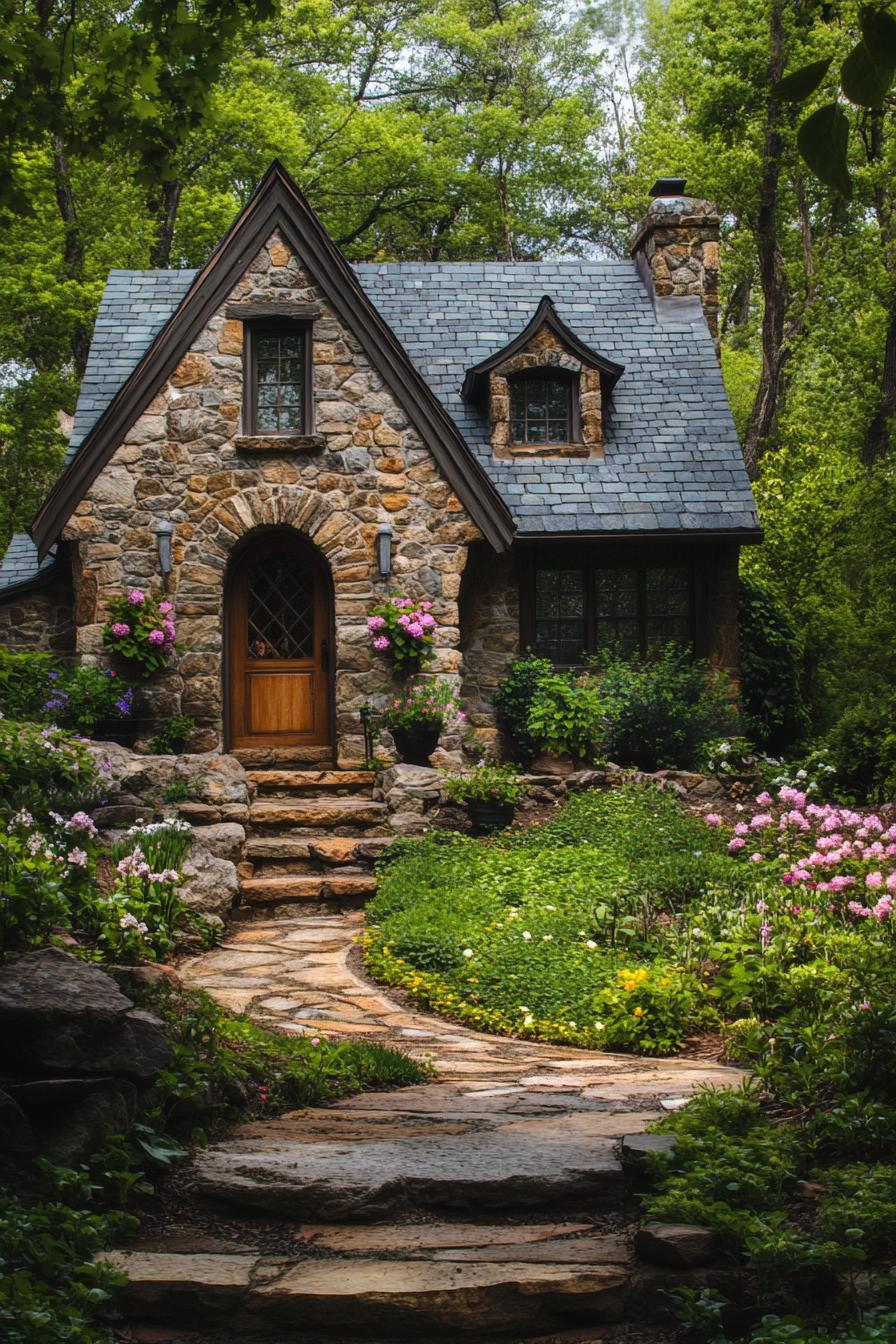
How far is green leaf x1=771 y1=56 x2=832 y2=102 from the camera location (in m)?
1.94

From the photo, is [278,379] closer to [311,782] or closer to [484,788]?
[311,782]

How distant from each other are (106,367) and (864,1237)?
13673 mm

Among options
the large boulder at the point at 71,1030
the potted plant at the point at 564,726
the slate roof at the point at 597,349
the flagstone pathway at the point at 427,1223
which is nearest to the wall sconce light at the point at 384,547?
the slate roof at the point at 597,349

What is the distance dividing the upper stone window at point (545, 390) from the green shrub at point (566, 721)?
3.06 metres

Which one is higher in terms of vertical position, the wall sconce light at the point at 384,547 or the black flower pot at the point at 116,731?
the wall sconce light at the point at 384,547

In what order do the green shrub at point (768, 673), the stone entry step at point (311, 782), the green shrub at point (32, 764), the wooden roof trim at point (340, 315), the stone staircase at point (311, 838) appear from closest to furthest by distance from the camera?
the green shrub at point (32, 764)
the stone staircase at point (311, 838)
the stone entry step at point (311, 782)
the wooden roof trim at point (340, 315)
the green shrub at point (768, 673)

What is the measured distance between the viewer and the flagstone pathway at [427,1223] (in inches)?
142

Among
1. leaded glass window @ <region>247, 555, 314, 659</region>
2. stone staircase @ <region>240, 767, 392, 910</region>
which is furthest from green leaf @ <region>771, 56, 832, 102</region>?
leaded glass window @ <region>247, 555, 314, 659</region>

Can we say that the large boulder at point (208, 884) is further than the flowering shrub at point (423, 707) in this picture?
No

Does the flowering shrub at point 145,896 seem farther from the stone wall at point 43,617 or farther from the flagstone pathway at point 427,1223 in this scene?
the stone wall at point 43,617

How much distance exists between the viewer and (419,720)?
1305cm

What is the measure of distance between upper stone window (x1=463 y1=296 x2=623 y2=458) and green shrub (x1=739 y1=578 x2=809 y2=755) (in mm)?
2806

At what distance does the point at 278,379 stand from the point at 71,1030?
10266 mm

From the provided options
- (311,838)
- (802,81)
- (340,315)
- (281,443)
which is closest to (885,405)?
(340,315)
